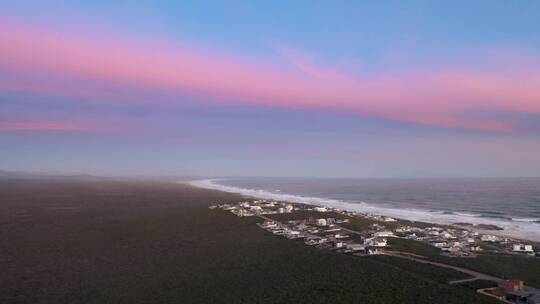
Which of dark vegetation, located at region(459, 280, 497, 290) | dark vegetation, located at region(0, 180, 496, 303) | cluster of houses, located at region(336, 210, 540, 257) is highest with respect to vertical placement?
cluster of houses, located at region(336, 210, 540, 257)

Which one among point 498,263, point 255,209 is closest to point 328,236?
point 498,263

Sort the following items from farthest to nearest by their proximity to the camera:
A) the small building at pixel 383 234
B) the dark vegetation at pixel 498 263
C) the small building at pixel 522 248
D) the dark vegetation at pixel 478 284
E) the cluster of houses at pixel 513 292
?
the small building at pixel 383 234
the small building at pixel 522 248
the dark vegetation at pixel 498 263
the dark vegetation at pixel 478 284
the cluster of houses at pixel 513 292

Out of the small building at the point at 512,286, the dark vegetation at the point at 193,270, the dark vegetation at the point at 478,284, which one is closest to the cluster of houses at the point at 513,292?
the small building at the point at 512,286

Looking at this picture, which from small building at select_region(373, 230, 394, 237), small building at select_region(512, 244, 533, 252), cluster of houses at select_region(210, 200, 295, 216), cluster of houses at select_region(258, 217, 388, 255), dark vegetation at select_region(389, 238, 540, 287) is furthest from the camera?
cluster of houses at select_region(210, 200, 295, 216)

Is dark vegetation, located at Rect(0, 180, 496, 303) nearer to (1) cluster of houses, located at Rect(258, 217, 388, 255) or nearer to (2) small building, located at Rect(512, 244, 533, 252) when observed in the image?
(1) cluster of houses, located at Rect(258, 217, 388, 255)

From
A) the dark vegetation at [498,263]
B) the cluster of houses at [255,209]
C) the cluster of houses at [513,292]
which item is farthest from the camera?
the cluster of houses at [255,209]

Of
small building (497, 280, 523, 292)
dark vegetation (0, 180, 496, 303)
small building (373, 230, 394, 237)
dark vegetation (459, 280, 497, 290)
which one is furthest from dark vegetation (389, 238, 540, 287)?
small building (373, 230, 394, 237)

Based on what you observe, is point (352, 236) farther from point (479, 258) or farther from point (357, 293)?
point (357, 293)

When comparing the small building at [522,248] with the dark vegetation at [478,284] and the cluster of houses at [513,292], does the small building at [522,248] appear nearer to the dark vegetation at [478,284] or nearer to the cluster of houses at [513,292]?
the dark vegetation at [478,284]

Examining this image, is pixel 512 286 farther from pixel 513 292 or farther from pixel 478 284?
pixel 478 284
